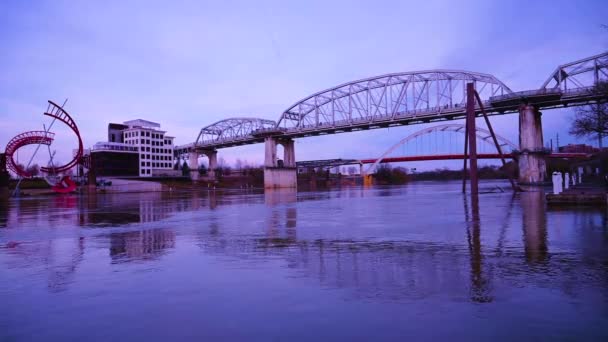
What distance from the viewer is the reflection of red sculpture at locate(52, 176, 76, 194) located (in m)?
72.2

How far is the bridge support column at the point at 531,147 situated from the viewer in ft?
208

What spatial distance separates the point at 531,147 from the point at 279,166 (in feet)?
201

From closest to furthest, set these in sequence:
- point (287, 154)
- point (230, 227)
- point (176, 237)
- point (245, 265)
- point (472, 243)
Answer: point (245, 265)
point (472, 243)
point (176, 237)
point (230, 227)
point (287, 154)

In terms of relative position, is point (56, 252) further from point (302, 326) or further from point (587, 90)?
point (587, 90)

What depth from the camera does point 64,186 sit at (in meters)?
73.9

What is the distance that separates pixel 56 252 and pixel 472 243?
1094 cm

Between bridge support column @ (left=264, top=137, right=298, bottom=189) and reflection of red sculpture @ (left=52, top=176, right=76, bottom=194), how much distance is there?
4204 centimetres

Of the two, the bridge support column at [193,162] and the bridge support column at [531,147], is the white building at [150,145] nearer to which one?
the bridge support column at [193,162]

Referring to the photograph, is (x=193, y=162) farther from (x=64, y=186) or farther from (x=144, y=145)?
(x=64, y=186)

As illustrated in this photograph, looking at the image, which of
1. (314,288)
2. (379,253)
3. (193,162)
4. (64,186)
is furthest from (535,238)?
(193,162)

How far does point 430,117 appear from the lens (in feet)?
281

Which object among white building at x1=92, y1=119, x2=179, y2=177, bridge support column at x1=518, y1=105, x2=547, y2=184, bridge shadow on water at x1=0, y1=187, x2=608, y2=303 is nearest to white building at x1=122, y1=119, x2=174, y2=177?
white building at x1=92, y1=119, x2=179, y2=177

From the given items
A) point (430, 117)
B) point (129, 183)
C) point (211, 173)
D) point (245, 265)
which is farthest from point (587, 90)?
point (211, 173)

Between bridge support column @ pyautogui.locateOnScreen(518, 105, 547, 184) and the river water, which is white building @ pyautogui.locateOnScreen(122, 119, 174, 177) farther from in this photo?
the river water
